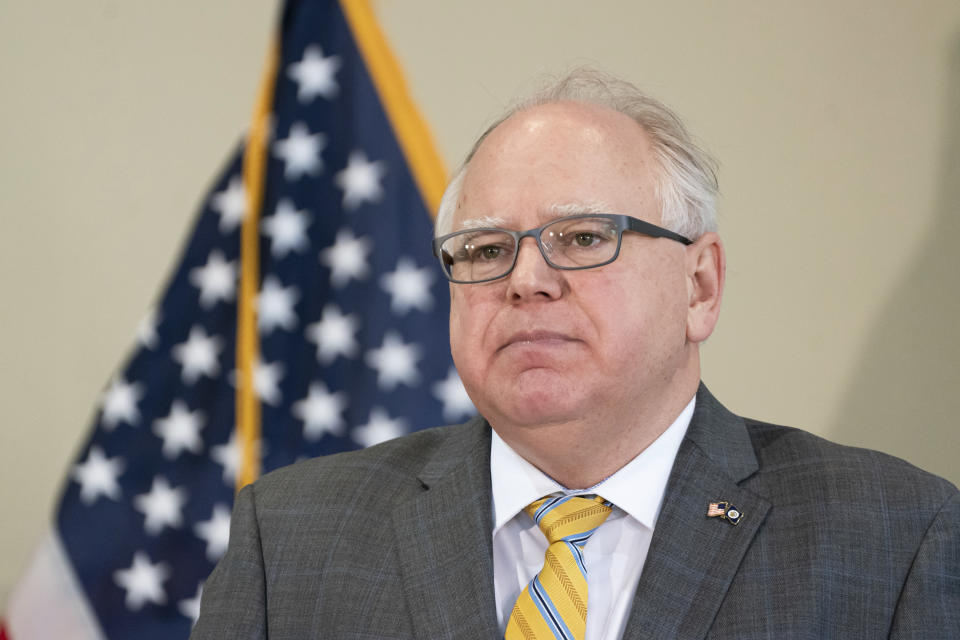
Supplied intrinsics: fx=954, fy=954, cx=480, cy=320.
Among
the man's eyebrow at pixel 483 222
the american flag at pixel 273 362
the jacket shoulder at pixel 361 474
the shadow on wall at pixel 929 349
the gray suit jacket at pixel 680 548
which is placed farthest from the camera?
the shadow on wall at pixel 929 349

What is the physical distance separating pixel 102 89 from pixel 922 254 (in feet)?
8.20

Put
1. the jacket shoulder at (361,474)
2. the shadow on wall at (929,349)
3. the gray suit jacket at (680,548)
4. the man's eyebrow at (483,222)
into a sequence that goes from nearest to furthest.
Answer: the gray suit jacket at (680,548)
the man's eyebrow at (483,222)
the jacket shoulder at (361,474)
the shadow on wall at (929,349)

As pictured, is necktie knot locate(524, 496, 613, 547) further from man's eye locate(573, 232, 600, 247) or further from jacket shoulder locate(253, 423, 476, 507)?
man's eye locate(573, 232, 600, 247)

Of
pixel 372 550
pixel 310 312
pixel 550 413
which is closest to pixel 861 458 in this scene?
pixel 550 413

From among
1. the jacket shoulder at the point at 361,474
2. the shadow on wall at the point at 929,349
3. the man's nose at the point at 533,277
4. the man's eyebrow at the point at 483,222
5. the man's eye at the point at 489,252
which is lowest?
the shadow on wall at the point at 929,349

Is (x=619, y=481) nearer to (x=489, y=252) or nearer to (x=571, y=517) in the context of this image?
(x=571, y=517)

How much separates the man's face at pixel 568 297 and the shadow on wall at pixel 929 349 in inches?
52.9

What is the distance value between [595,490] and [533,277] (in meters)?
0.36

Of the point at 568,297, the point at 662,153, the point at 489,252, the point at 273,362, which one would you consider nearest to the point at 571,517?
the point at 568,297

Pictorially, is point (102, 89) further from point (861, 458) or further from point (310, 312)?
point (861, 458)

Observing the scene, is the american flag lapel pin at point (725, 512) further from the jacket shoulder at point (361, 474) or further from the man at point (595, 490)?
the jacket shoulder at point (361, 474)

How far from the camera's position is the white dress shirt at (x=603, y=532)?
151 centimetres

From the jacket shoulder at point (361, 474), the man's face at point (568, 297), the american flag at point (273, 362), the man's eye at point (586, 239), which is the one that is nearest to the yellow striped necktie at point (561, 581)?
the man's face at point (568, 297)

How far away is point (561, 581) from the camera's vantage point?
57.2 inches
